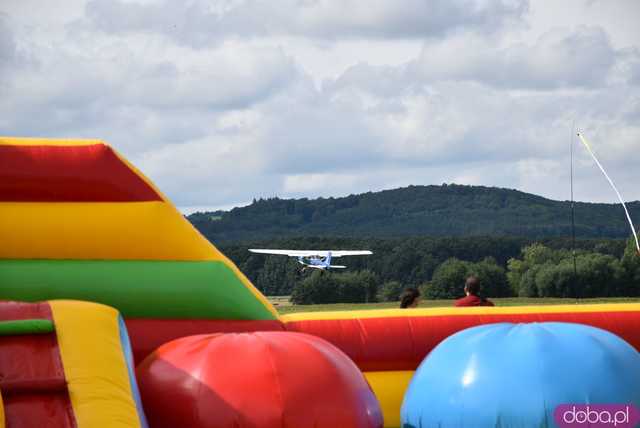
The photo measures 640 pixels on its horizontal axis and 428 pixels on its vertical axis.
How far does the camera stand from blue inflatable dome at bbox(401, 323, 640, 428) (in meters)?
5.55

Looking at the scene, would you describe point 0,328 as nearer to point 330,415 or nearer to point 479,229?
point 330,415

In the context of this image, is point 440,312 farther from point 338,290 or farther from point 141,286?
point 338,290

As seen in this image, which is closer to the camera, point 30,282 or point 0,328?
point 0,328

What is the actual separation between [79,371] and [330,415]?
1.07m

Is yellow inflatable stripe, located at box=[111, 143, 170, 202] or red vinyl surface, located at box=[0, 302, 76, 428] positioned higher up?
yellow inflatable stripe, located at box=[111, 143, 170, 202]

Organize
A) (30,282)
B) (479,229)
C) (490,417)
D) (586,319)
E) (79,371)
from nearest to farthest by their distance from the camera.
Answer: (79,371) < (490,417) < (30,282) < (586,319) < (479,229)

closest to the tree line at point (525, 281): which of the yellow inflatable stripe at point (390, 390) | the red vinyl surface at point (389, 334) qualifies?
the red vinyl surface at point (389, 334)

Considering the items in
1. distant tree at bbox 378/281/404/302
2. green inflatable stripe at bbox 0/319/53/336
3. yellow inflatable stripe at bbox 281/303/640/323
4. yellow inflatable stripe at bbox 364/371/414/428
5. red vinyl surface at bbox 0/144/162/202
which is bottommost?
distant tree at bbox 378/281/404/302

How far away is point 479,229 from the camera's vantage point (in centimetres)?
10525

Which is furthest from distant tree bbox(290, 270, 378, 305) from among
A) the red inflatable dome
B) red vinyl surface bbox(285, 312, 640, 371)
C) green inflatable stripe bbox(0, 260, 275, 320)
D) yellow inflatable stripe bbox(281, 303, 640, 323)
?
the red inflatable dome

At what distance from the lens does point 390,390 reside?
6973mm

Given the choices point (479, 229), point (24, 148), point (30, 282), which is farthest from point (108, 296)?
point (479, 229)

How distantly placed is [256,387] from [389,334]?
1.80m

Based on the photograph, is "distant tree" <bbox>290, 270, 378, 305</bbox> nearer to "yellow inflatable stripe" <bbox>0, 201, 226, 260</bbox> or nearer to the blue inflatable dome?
"yellow inflatable stripe" <bbox>0, 201, 226, 260</bbox>
